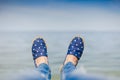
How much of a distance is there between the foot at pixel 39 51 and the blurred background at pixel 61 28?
0.03 meters

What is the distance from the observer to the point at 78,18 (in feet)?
5.72

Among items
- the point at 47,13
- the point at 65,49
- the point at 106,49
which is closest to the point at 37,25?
the point at 47,13

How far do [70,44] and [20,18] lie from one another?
0.32 meters

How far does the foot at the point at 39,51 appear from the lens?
166 cm

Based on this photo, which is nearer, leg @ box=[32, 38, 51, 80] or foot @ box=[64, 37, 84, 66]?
leg @ box=[32, 38, 51, 80]

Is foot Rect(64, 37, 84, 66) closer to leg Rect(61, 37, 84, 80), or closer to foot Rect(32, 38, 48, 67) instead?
leg Rect(61, 37, 84, 80)

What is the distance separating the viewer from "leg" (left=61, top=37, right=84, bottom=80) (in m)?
1.52

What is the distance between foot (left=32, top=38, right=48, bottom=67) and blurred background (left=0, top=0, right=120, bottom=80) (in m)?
0.03

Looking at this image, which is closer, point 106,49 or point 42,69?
point 42,69

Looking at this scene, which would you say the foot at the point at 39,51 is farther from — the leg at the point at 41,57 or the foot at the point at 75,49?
the foot at the point at 75,49

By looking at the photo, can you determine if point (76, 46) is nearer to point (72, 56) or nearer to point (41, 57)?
point (72, 56)

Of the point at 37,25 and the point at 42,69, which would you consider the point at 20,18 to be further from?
the point at 42,69

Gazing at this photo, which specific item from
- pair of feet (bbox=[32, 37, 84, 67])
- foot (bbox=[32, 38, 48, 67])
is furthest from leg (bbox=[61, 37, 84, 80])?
foot (bbox=[32, 38, 48, 67])

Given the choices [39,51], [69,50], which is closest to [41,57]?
[39,51]
